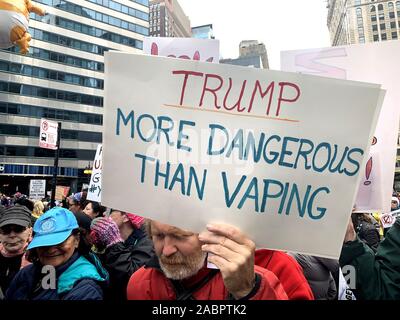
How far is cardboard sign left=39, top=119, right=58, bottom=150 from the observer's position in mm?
8719

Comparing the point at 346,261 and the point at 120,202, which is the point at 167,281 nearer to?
the point at 120,202

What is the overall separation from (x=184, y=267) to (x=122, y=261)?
969 millimetres

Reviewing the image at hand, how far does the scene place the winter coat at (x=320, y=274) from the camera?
1818mm

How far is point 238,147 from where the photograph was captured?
1.22m

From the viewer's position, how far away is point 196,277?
1.37m

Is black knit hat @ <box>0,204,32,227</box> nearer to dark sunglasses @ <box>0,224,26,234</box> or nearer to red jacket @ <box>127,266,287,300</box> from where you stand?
dark sunglasses @ <box>0,224,26,234</box>

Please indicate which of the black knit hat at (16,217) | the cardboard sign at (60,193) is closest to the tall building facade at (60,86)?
the cardboard sign at (60,193)

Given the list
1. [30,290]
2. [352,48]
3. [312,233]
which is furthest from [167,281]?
[352,48]

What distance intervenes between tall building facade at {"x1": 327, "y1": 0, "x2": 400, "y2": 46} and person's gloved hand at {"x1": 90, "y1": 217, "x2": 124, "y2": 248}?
8970cm

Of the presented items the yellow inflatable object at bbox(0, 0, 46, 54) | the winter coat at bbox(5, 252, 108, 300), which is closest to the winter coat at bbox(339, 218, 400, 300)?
the winter coat at bbox(5, 252, 108, 300)

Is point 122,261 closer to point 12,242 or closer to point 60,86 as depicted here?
point 12,242

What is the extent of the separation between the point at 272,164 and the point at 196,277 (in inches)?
21.2

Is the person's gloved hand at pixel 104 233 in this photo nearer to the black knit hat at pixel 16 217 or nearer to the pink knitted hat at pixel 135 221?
the pink knitted hat at pixel 135 221

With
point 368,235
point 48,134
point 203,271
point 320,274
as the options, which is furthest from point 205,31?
point 203,271
